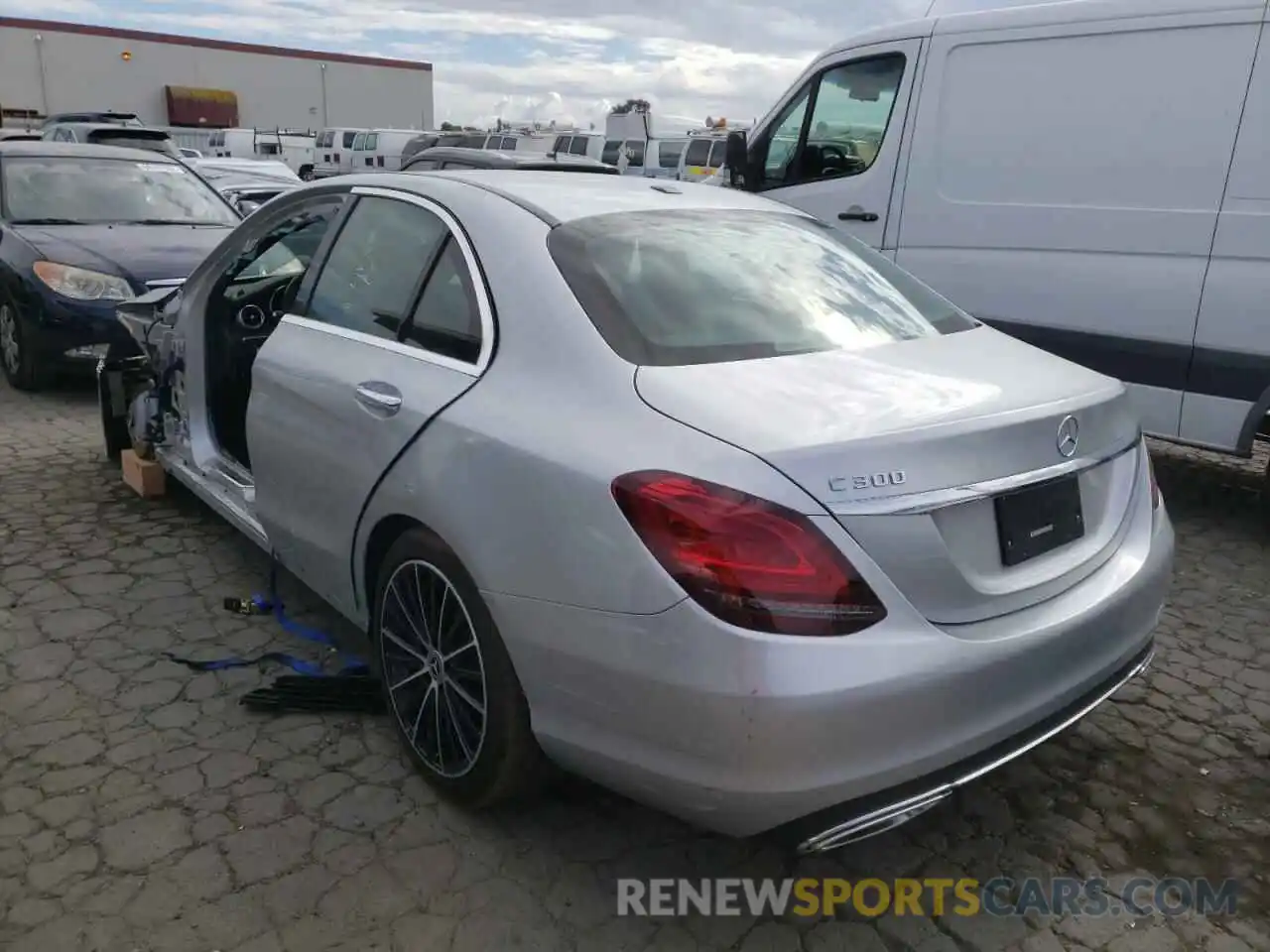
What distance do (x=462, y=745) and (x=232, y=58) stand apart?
64241 mm

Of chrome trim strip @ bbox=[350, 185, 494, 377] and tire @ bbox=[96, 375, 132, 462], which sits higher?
chrome trim strip @ bbox=[350, 185, 494, 377]

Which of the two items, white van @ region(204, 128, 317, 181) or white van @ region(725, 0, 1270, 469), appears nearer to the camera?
white van @ region(725, 0, 1270, 469)

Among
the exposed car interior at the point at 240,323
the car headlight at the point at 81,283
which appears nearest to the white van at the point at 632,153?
the car headlight at the point at 81,283

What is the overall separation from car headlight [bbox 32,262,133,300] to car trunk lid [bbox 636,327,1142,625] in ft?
19.2

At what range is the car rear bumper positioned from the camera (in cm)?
198

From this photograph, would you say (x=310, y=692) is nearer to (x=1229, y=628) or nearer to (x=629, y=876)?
(x=629, y=876)

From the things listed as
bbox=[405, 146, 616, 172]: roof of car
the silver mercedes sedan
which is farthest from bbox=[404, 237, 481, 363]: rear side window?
bbox=[405, 146, 616, 172]: roof of car

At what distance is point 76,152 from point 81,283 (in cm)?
193

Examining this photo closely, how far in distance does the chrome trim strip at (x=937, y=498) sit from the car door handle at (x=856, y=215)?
163 inches

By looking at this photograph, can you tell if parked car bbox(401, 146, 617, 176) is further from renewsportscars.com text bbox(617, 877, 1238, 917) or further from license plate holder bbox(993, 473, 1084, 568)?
renewsportscars.com text bbox(617, 877, 1238, 917)

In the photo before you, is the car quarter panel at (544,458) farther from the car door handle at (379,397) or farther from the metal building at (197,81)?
the metal building at (197,81)

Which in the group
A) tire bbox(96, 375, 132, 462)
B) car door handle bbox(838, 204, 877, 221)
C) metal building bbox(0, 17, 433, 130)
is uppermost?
metal building bbox(0, 17, 433, 130)

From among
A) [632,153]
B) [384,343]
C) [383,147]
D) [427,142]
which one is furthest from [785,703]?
[383,147]

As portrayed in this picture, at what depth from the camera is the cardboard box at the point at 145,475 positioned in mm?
5125
